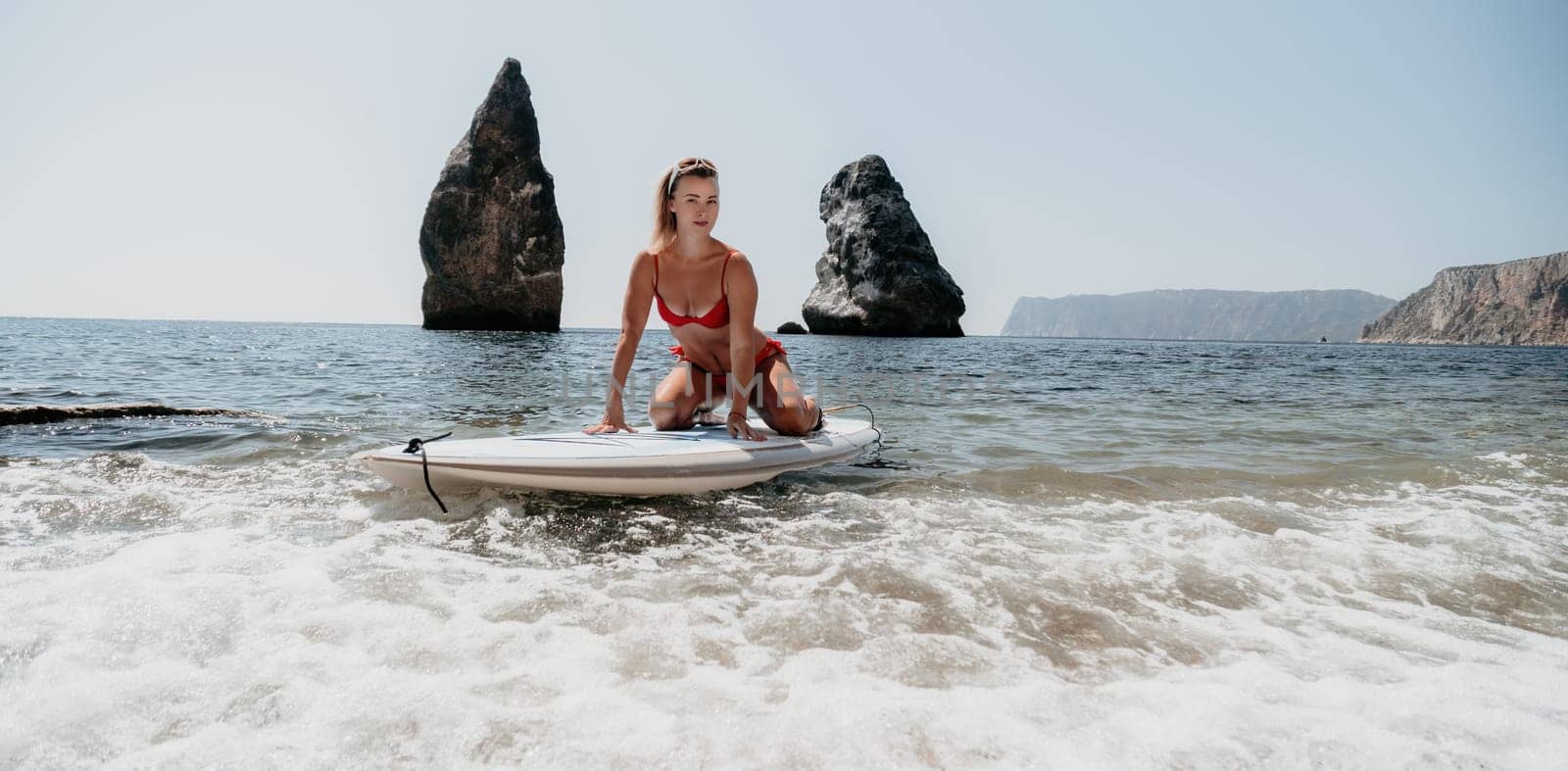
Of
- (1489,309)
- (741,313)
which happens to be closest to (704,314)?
(741,313)

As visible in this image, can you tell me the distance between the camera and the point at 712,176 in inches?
169

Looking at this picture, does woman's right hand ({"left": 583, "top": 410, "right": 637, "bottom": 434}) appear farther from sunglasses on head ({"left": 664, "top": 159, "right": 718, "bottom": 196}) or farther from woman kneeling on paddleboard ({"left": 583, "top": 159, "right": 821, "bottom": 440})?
sunglasses on head ({"left": 664, "top": 159, "right": 718, "bottom": 196})

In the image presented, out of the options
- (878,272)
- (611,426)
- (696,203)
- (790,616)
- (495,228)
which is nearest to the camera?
(790,616)

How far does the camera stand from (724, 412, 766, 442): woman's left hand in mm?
4629

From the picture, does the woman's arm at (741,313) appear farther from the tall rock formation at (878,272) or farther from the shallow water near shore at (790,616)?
the tall rock formation at (878,272)

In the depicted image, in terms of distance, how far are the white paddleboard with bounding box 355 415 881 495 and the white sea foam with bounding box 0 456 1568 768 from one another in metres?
0.17

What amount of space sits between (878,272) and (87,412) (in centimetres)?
6598

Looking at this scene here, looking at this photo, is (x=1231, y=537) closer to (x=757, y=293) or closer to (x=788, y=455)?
(x=788, y=455)

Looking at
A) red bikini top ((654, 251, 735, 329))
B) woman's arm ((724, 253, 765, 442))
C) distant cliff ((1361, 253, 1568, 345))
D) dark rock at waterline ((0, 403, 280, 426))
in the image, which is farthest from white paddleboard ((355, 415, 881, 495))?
distant cliff ((1361, 253, 1568, 345))

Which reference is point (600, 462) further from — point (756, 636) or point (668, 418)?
point (756, 636)

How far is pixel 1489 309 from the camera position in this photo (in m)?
114

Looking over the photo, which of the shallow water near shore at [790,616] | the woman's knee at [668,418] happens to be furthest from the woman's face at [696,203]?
the shallow water near shore at [790,616]

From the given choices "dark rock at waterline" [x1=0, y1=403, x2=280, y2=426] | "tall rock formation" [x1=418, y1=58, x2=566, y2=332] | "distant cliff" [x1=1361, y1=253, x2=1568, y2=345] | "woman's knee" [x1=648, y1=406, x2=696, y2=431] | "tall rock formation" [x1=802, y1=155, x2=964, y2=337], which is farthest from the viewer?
"distant cliff" [x1=1361, y1=253, x2=1568, y2=345]

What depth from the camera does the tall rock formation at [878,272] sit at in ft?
226
